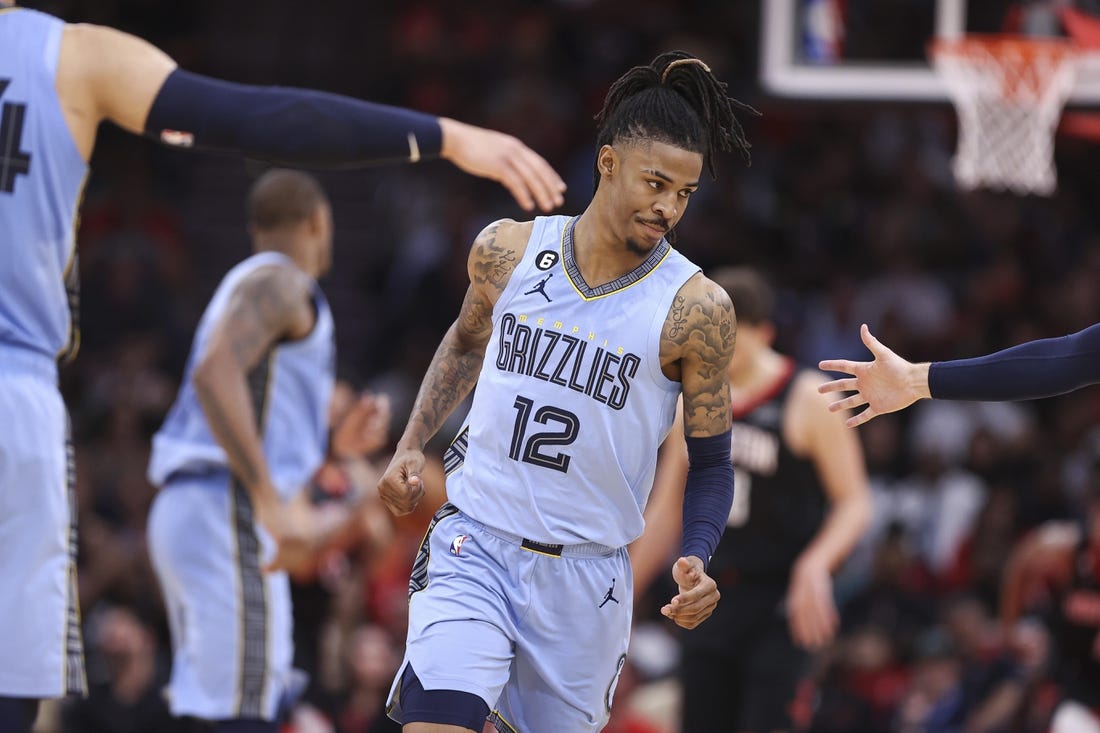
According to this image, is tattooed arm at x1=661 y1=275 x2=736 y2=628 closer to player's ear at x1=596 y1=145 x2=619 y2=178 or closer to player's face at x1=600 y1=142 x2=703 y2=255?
player's face at x1=600 y1=142 x2=703 y2=255

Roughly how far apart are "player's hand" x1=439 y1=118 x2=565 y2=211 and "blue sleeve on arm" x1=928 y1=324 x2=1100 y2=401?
1287 millimetres

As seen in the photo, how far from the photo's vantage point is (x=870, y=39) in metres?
9.88

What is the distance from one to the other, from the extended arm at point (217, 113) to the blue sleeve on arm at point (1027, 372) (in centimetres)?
143

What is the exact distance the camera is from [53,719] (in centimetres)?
952

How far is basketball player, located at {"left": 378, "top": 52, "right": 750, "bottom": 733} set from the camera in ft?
14.3

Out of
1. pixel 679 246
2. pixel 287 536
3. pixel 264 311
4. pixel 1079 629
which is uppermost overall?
pixel 264 311

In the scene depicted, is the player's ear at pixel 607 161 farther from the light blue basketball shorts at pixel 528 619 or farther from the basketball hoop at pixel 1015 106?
the basketball hoop at pixel 1015 106

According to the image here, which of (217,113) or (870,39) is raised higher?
(870,39)

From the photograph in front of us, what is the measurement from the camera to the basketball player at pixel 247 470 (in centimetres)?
588

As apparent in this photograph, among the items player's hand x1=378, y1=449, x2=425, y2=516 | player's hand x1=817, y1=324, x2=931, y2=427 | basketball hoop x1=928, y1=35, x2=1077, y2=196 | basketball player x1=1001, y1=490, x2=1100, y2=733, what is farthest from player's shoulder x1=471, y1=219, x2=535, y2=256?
basketball hoop x1=928, y1=35, x2=1077, y2=196

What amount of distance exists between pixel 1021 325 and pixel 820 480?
6467mm

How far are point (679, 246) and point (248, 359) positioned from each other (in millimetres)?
8524

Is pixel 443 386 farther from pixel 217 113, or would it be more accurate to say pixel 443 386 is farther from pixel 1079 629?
pixel 1079 629

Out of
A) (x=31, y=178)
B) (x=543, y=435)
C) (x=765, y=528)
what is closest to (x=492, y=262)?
(x=543, y=435)
